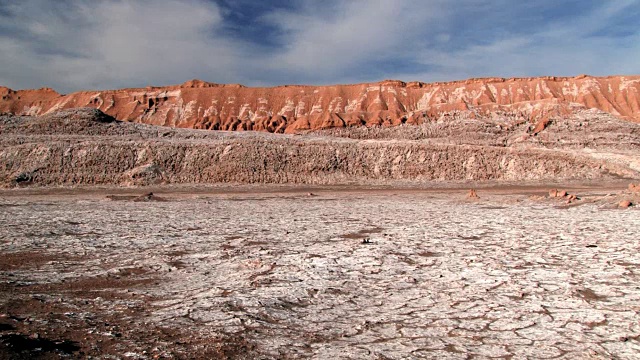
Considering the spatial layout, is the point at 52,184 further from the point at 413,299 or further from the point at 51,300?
the point at 413,299

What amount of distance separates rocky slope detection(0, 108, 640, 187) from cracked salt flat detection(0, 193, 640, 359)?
19.4 m

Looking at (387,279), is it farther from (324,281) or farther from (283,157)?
(283,157)

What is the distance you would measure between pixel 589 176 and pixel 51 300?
33785 millimetres

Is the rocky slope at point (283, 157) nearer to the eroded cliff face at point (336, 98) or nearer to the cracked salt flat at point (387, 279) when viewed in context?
the cracked salt flat at point (387, 279)

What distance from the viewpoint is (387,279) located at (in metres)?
6.46

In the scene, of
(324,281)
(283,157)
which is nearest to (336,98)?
(283,157)

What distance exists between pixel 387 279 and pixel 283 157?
28.0 m

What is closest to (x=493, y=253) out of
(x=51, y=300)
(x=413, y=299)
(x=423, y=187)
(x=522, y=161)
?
(x=413, y=299)

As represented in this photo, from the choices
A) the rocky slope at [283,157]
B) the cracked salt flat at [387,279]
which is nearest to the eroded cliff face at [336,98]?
the rocky slope at [283,157]

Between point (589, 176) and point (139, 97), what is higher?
point (139, 97)

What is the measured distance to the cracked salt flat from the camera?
4.30 m

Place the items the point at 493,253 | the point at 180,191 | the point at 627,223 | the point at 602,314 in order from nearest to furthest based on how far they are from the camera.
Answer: the point at 602,314 < the point at 493,253 < the point at 627,223 < the point at 180,191

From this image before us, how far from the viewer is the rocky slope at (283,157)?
31188 mm

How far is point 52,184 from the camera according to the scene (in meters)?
29.1
